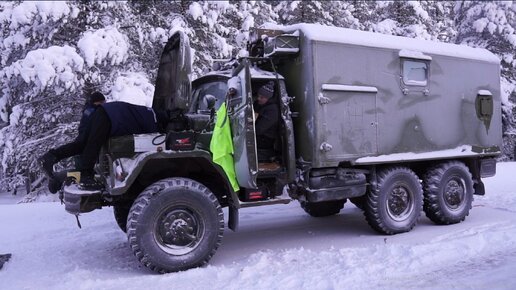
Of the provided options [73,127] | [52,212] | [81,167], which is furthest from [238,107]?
[73,127]

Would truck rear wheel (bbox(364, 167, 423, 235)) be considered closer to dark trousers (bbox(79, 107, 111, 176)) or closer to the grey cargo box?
the grey cargo box

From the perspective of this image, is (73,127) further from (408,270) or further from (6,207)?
(408,270)

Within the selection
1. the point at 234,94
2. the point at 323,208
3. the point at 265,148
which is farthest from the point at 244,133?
the point at 323,208

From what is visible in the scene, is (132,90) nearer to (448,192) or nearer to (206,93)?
(206,93)

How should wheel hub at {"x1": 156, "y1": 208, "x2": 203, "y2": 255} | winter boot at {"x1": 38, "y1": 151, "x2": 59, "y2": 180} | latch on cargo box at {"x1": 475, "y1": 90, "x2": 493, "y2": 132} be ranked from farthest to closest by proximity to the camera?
latch on cargo box at {"x1": 475, "y1": 90, "x2": 493, "y2": 132}, winter boot at {"x1": 38, "y1": 151, "x2": 59, "y2": 180}, wheel hub at {"x1": 156, "y1": 208, "x2": 203, "y2": 255}

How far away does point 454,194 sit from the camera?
746 centimetres

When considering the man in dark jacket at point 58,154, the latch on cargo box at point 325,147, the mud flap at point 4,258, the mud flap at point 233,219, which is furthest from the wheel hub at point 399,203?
the mud flap at point 4,258

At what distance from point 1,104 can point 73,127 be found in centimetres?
201

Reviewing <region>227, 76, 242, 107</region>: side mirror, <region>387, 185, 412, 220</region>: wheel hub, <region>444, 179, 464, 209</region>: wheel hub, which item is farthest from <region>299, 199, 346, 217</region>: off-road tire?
<region>227, 76, 242, 107</region>: side mirror

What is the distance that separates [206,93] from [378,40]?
8.51 ft

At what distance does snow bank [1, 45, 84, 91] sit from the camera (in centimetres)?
1005

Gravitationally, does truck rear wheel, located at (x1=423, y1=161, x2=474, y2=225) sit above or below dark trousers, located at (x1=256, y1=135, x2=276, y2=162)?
below

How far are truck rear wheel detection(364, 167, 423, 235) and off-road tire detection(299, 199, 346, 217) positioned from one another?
145 centimetres

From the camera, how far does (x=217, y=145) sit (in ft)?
17.8
